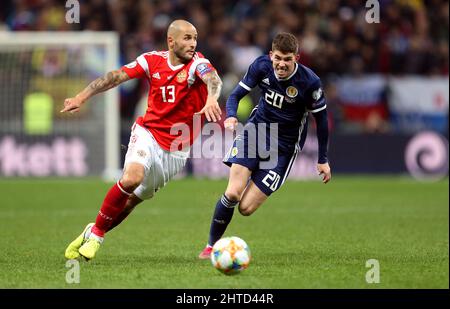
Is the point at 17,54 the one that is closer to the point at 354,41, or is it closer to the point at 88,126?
the point at 88,126

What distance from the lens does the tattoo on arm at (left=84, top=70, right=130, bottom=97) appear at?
7.77m

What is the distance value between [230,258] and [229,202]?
4.26 ft

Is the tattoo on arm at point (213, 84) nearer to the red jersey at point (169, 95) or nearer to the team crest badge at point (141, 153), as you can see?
the red jersey at point (169, 95)

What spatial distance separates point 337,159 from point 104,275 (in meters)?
12.1

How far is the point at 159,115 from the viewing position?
7941 mm

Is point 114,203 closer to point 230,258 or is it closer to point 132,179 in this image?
point 132,179

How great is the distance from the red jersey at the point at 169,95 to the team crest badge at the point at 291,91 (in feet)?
2.48

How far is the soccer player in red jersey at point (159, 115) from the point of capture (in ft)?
25.1

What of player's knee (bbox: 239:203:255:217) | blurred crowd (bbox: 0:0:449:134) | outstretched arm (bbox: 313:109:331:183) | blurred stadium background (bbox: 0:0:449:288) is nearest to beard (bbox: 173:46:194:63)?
outstretched arm (bbox: 313:109:331:183)

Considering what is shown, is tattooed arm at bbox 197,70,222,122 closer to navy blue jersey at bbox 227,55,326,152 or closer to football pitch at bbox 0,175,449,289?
navy blue jersey at bbox 227,55,326,152

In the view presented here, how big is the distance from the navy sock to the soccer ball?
3.77 feet

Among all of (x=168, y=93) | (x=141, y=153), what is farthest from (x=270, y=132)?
(x=141, y=153)

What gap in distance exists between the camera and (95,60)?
1755cm

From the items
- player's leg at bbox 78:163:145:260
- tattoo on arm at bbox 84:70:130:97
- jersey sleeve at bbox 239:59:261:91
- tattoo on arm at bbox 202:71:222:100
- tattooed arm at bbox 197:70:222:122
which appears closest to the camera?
tattooed arm at bbox 197:70:222:122
